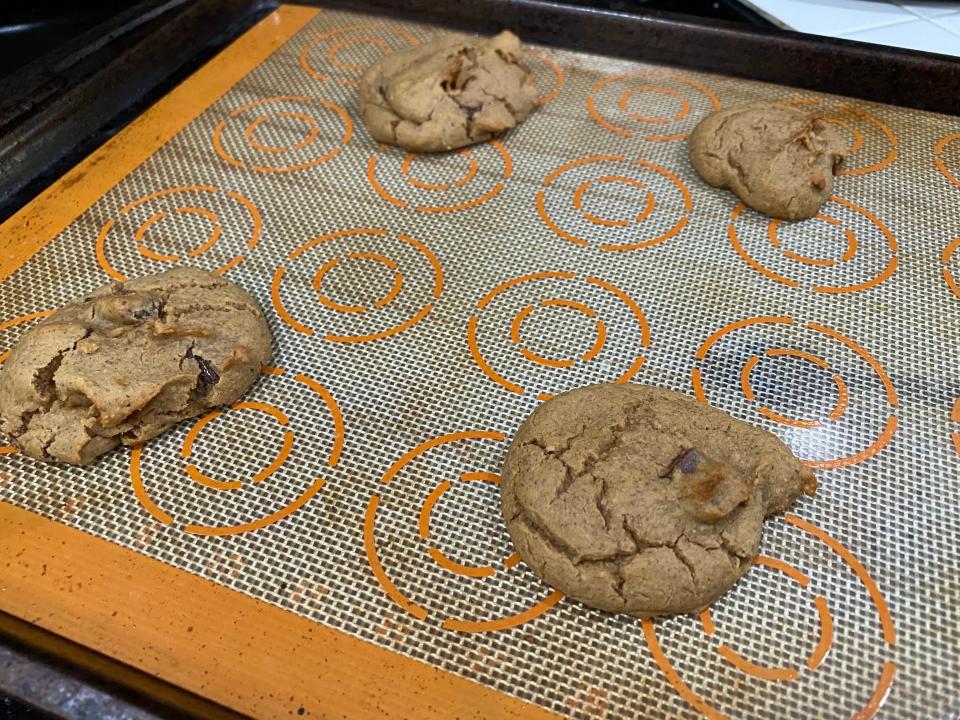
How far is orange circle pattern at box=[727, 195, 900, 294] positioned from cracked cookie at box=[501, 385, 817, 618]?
41cm

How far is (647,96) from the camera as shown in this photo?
1.78 metres

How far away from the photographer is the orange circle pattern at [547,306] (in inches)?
49.1

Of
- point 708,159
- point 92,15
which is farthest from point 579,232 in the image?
point 92,15

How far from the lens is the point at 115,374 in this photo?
3.70 ft

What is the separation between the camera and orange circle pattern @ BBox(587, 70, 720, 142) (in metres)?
1.70

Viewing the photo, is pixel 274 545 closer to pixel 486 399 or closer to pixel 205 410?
pixel 205 410

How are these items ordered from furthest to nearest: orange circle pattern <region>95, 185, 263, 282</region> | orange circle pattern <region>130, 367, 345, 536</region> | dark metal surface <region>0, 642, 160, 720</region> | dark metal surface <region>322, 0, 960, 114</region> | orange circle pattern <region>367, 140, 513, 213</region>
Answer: dark metal surface <region>322, 0, 960, 114</region> → orange circle pattern <region>367, 140, 513, 213</region> → orange circle pattern <region>95, 185, 263, 282</region> → orange circle pattern <region>130, 367, 345, 536</region> → dark metal surface <region>0, 642, 160, 720</region>

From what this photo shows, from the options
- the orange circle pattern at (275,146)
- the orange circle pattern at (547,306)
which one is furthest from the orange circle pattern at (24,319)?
the orange circle pattern at (547,306)

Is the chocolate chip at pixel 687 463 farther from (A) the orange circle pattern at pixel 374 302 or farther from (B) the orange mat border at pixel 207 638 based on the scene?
(A) the orange circle pattern at pixel 374 302

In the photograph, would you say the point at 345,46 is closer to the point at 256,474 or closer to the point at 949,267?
the point at 256,474

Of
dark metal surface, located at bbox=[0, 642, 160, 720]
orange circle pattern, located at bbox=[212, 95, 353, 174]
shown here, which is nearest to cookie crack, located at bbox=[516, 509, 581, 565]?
dark metal surface, located at bbox=[0, 642, 160, 720]

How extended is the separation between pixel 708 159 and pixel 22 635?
1.43 meters

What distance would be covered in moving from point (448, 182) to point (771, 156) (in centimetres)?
65

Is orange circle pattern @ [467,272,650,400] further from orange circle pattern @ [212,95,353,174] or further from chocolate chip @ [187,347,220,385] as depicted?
orange circle pattern @ [212,95,353,174]
